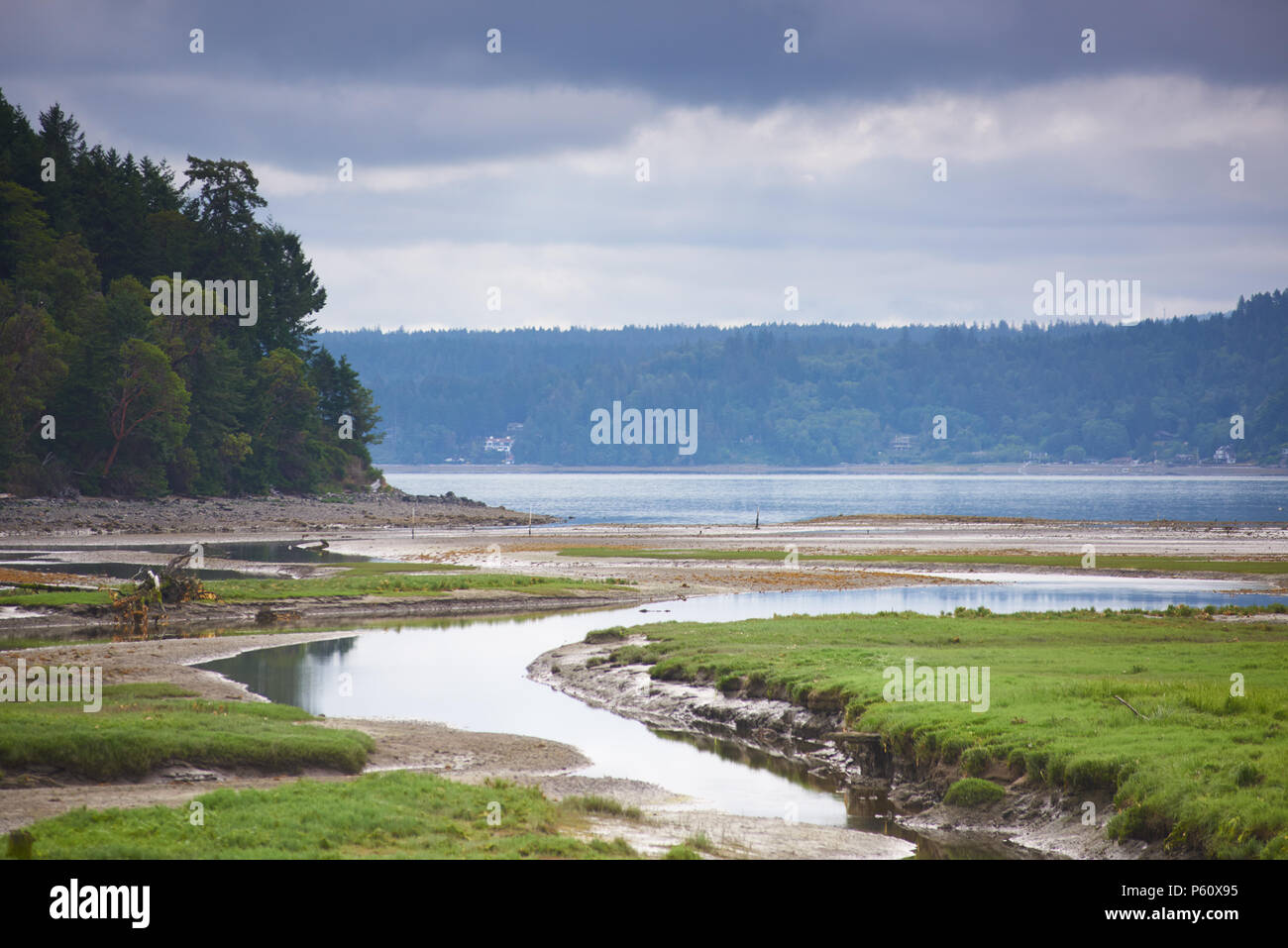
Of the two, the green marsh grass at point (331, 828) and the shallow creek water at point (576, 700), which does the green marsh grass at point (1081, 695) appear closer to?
the shallow creek water at point (576, 700)

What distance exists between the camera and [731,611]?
50.4m

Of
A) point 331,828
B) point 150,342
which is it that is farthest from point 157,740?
point 150,342

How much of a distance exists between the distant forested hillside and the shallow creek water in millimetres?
63132

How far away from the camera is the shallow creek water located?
918 inches

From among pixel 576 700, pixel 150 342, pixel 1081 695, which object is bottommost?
pixel 576 700

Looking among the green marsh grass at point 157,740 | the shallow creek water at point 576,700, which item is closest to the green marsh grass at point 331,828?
the green marsh grass at point 157,740

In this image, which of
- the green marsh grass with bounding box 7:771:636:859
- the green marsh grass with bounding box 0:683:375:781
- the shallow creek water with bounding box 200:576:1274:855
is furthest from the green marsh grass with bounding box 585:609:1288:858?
the green marsh grass with bounding box 0:683:375:781

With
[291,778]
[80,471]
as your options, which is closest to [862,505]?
[80,471]

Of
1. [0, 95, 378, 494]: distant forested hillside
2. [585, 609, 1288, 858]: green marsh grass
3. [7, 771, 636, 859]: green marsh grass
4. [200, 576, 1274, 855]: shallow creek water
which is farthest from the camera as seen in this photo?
[0, 95, 378, 494]: distant forested hillside

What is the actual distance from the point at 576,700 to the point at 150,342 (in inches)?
3354

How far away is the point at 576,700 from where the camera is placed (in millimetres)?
32469

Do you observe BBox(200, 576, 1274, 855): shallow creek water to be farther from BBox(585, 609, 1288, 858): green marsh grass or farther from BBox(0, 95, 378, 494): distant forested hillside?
BBox(0, 95, 378, 494): distant forested hillside

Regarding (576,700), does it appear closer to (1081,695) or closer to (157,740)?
(157,740)
